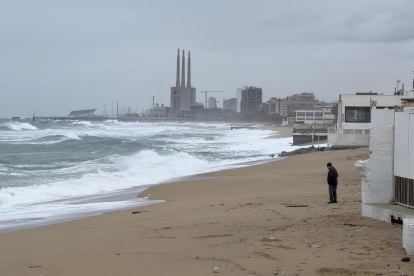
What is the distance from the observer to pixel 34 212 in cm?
1345

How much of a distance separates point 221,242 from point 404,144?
11.4 ft

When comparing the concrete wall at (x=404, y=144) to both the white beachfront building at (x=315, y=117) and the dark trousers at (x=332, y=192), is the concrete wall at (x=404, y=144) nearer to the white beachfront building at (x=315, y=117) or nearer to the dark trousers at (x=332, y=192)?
the dark trousers at (x=332, y=192)

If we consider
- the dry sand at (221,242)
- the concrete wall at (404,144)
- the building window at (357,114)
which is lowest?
the dry sand at (221,242)

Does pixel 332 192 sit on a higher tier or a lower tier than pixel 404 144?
lower

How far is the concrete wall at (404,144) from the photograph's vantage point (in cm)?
769

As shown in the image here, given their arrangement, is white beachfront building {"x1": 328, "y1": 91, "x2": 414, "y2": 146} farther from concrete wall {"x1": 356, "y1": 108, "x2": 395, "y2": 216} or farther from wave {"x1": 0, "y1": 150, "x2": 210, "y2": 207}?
concrete wall {"x1": 356, "y1": 108, "x2": 395, "y2": 216}

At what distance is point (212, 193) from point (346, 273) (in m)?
10.4

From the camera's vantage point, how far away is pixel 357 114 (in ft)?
120

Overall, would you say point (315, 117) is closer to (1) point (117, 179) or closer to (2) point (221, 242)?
(1) point (117, 179)

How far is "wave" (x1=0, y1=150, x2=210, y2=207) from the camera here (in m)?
16.4

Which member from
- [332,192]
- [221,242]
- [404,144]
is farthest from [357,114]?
[221,242]

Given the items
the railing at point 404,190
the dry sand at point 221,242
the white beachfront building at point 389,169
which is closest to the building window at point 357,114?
the dry sand at point 221,242

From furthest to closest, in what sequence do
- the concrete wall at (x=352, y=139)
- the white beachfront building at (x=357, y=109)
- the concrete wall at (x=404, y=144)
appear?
the white beachfront building at (x=357, y=109), the concrete wall at (x=352, y=139), the concrete wall at (x=404, y=144)

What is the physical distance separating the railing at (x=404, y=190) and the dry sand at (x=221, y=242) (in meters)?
0.51
